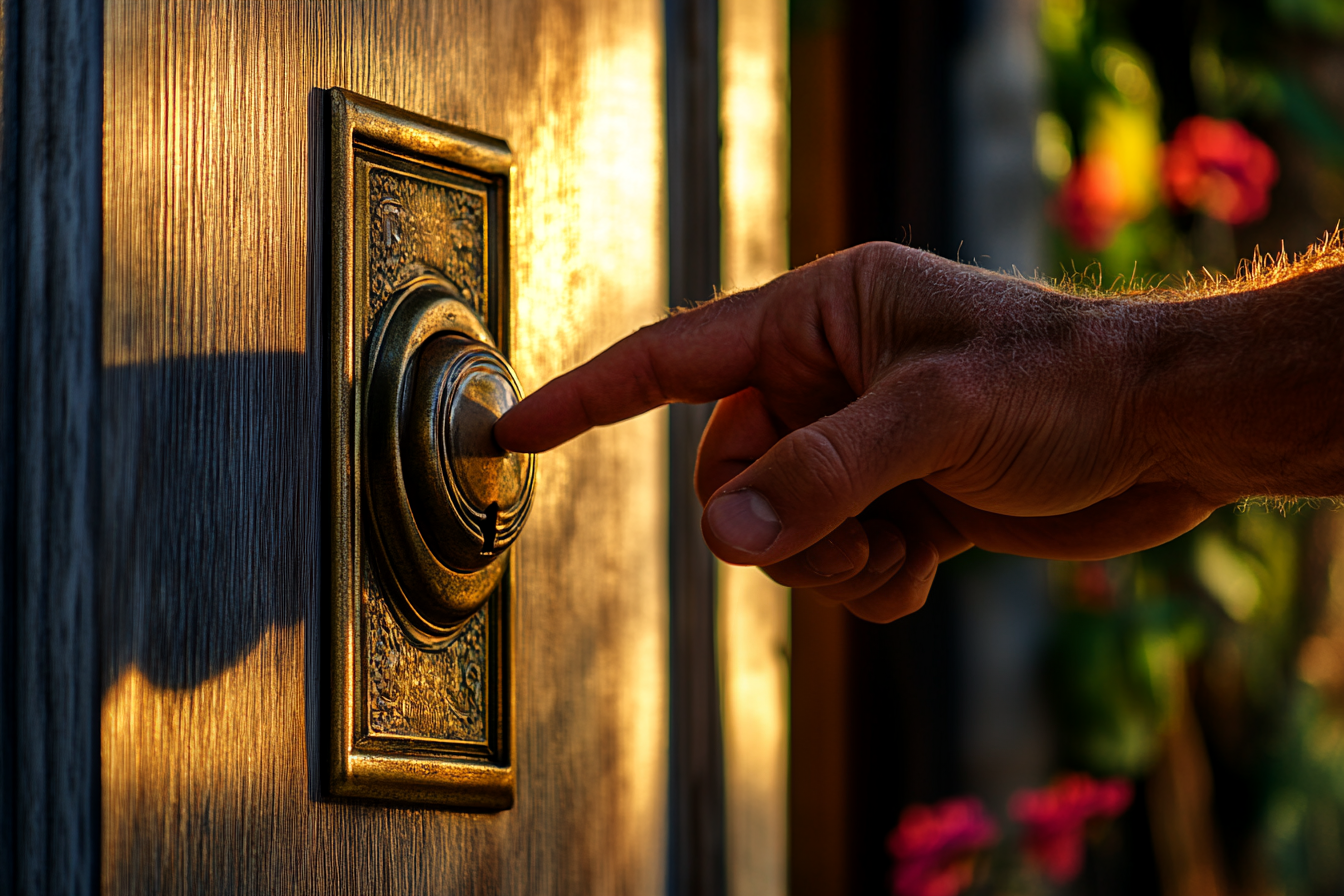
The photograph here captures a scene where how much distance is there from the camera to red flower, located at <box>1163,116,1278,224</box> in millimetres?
1588

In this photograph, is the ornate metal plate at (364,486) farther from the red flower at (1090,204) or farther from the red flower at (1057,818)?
the red flower at (1090,204)

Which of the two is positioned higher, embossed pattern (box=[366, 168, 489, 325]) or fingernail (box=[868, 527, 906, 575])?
embossed pattern (box=[366, 168, 489, 325])

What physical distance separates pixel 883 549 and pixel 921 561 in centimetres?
3

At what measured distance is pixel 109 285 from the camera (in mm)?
340

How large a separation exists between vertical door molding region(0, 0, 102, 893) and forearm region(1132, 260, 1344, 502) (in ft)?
1.17

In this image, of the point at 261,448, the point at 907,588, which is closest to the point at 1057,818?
the point at 907,588

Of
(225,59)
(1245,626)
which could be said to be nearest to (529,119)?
(225,59)

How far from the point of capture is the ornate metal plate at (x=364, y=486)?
0.43 meters

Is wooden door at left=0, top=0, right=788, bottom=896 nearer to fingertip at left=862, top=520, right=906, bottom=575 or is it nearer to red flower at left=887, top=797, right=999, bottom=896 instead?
fingertip at left=862, top=520, right=906, bottom=575

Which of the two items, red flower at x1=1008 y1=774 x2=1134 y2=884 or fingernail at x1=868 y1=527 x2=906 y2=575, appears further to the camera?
red flower at x1=1008 y1=774 x2=1134 y2=884

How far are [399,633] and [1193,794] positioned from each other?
1384 millimetres

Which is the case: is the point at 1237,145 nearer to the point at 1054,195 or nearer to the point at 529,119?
the point at 1054,195

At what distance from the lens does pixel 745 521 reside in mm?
427

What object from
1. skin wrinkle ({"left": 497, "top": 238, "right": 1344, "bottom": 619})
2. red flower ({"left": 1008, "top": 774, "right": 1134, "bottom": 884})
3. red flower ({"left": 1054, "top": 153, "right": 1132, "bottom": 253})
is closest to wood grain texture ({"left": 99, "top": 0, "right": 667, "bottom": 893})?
skin wrinkle ({"left": 497, "top": 238, "right": 1344, "bottom": 619})
